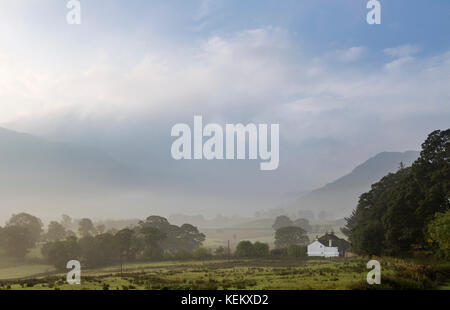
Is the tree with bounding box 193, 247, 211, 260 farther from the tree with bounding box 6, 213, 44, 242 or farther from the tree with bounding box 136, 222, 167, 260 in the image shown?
the tree with bounding box 6, 213, 44, 242

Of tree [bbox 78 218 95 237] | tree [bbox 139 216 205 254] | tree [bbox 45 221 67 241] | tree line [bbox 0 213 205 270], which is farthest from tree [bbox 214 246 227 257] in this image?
tree [bbox 78 218 95 237]

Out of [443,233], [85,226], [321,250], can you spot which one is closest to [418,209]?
[443,233]

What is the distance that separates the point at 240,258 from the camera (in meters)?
75.7

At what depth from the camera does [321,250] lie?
79.6 meters

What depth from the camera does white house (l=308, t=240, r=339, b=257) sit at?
78.9m

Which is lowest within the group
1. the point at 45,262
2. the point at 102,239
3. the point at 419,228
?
the point at 45,262

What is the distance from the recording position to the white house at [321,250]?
259ft

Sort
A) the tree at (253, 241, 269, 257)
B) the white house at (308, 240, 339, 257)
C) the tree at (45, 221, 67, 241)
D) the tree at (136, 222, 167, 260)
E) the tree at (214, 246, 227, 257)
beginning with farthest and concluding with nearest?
1. the tree at (45, 221, 67, 241)
2. the white house at (308, 240, 339, 257)
3. the tree at (214, 246, 227, 257)
4. the tree at (253, 241, 269, 257)
5. the tree at (136, 222, 167, 260)

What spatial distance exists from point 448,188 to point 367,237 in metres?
13.5

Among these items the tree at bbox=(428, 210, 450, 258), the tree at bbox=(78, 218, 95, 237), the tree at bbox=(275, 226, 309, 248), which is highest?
the tree at bbox=(428, 210, 450, 258)
